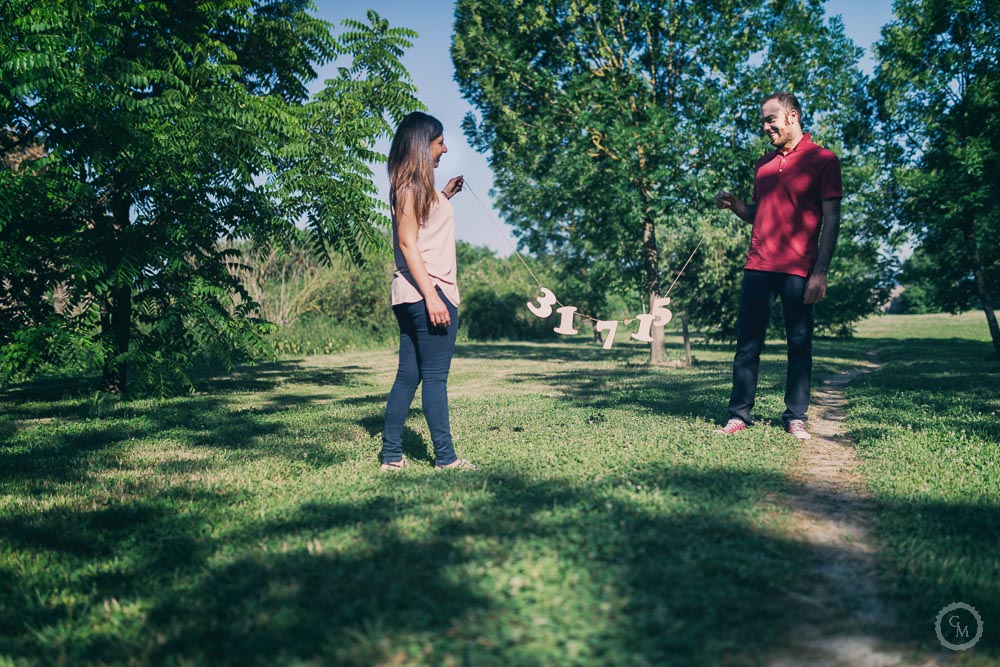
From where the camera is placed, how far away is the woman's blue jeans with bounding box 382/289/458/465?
402 centimetres

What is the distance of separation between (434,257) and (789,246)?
264 centimetres

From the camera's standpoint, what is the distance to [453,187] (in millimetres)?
4625

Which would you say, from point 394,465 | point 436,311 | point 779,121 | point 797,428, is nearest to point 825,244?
point 779,121

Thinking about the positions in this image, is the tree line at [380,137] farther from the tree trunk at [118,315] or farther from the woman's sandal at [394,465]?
the woman's sandal at [394,465]

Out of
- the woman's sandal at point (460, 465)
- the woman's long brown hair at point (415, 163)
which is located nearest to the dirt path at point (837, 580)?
the woman's sandal at point (460, 465)

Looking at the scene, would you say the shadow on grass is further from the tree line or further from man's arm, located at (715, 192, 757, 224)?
the tree line

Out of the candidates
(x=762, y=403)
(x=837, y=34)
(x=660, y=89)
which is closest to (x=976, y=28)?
(x=837, y=34)

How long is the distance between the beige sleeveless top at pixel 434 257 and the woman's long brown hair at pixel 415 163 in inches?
2.6

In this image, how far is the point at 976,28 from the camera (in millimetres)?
14766

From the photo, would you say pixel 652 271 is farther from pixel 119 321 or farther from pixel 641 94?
pixel 119 321

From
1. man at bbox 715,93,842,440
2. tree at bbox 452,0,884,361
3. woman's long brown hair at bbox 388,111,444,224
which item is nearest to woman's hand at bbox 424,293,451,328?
woman's long brown hair at bbox 388,111,444,224

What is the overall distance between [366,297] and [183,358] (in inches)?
578

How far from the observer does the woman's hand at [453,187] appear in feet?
15.1

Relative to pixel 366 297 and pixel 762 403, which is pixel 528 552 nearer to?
pixel 762 403
